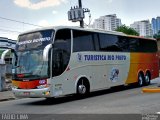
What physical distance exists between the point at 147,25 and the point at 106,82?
273 feet

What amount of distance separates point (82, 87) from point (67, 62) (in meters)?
1.82

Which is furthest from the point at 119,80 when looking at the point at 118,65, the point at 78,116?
the point at 78,116

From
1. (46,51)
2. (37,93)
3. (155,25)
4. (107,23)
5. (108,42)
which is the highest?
(155,25)

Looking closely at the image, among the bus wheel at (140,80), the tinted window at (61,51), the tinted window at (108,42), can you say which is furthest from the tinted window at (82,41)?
the bus wheel at (140,80)

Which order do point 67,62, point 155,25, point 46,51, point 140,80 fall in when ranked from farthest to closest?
point 155,25 → point 140,80 → point 67,62 → point 46,51

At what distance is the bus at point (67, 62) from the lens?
17.4m

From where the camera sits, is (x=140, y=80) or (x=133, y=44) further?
(x=140, y=80)

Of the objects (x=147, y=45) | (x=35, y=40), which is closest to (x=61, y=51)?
(x=35, y=40)

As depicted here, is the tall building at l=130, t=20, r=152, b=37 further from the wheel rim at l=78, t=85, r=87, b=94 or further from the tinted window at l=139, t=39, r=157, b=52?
the wheel rim at l=78, t=85, r=87, b=94

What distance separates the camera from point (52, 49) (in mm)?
17594

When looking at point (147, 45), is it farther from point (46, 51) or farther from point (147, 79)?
point (46, 51)

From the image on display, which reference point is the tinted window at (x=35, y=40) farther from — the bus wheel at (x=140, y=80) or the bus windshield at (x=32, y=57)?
the bus wheel at (x=140, y=80)

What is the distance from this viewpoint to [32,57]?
17.8m

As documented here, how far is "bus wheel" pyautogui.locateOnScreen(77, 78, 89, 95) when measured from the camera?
19484 mm
